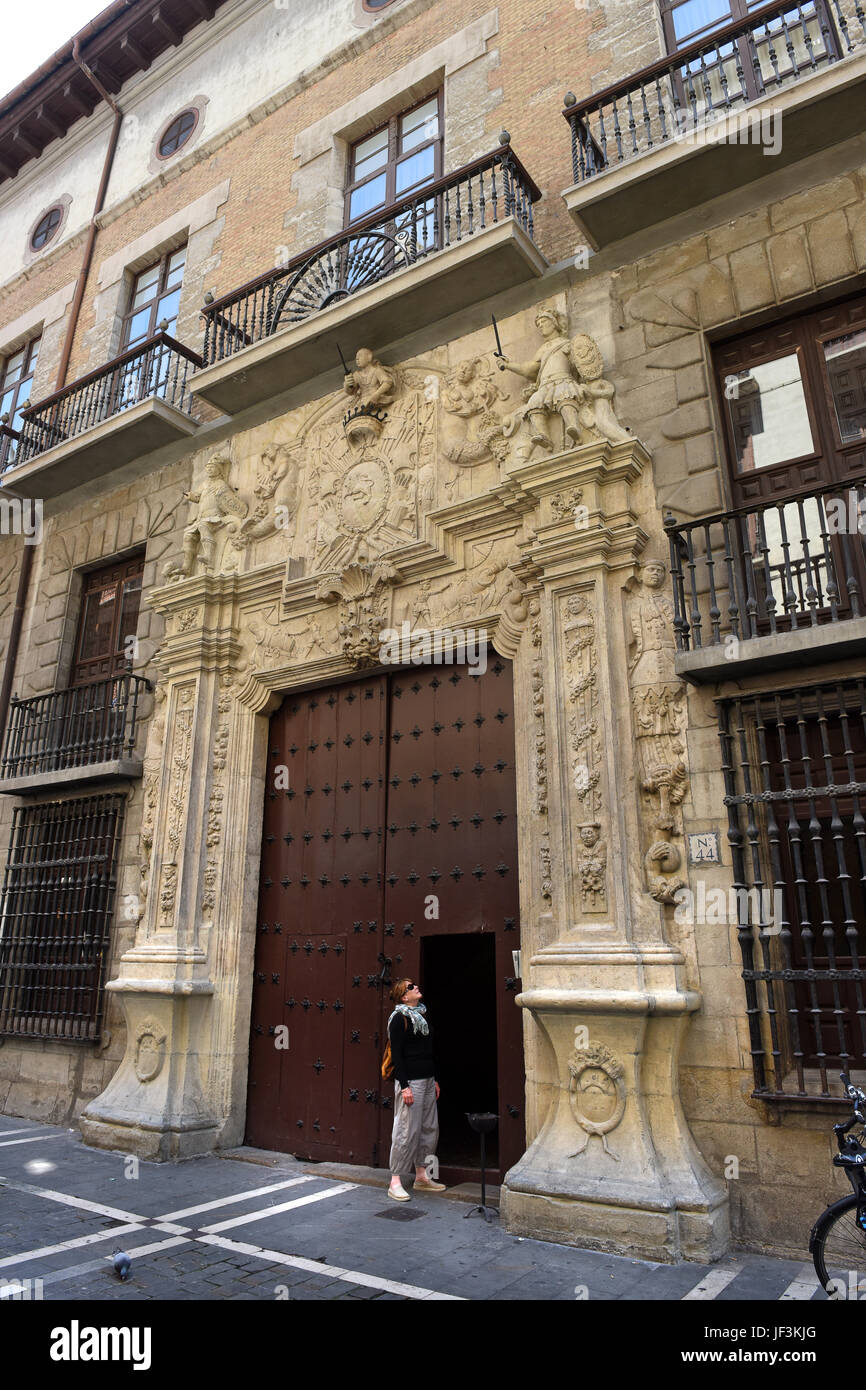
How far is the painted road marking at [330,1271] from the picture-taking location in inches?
164

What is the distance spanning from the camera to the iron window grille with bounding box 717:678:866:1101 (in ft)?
16.6

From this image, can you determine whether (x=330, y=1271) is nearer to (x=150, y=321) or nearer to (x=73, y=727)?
(x=73, y=727)

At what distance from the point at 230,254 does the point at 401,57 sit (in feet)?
9.97

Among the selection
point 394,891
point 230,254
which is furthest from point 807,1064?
point 230,254

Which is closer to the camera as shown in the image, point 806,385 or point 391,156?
point 806,385

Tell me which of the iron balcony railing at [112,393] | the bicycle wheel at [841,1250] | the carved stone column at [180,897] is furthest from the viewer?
the iron balcony railing at [112,393]

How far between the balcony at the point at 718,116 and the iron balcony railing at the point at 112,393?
4.94 m

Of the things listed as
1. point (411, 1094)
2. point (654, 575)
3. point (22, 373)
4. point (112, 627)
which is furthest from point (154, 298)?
point (411, 1094)

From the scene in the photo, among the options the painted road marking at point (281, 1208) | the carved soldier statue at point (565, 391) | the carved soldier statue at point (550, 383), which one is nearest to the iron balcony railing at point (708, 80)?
the carved soldier statue at point (550, 383)

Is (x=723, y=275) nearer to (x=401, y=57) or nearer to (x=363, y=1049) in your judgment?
(x=401, y=57)

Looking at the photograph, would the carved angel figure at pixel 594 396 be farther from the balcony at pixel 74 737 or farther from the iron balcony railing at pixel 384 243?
the balcony at pixel 74 737

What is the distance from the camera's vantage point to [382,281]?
8078mm

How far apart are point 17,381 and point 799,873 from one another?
1400cm

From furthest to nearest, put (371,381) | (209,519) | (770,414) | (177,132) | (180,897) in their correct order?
(177,132) < (209,519) < (371,381) < (180,897) < (770,414)
